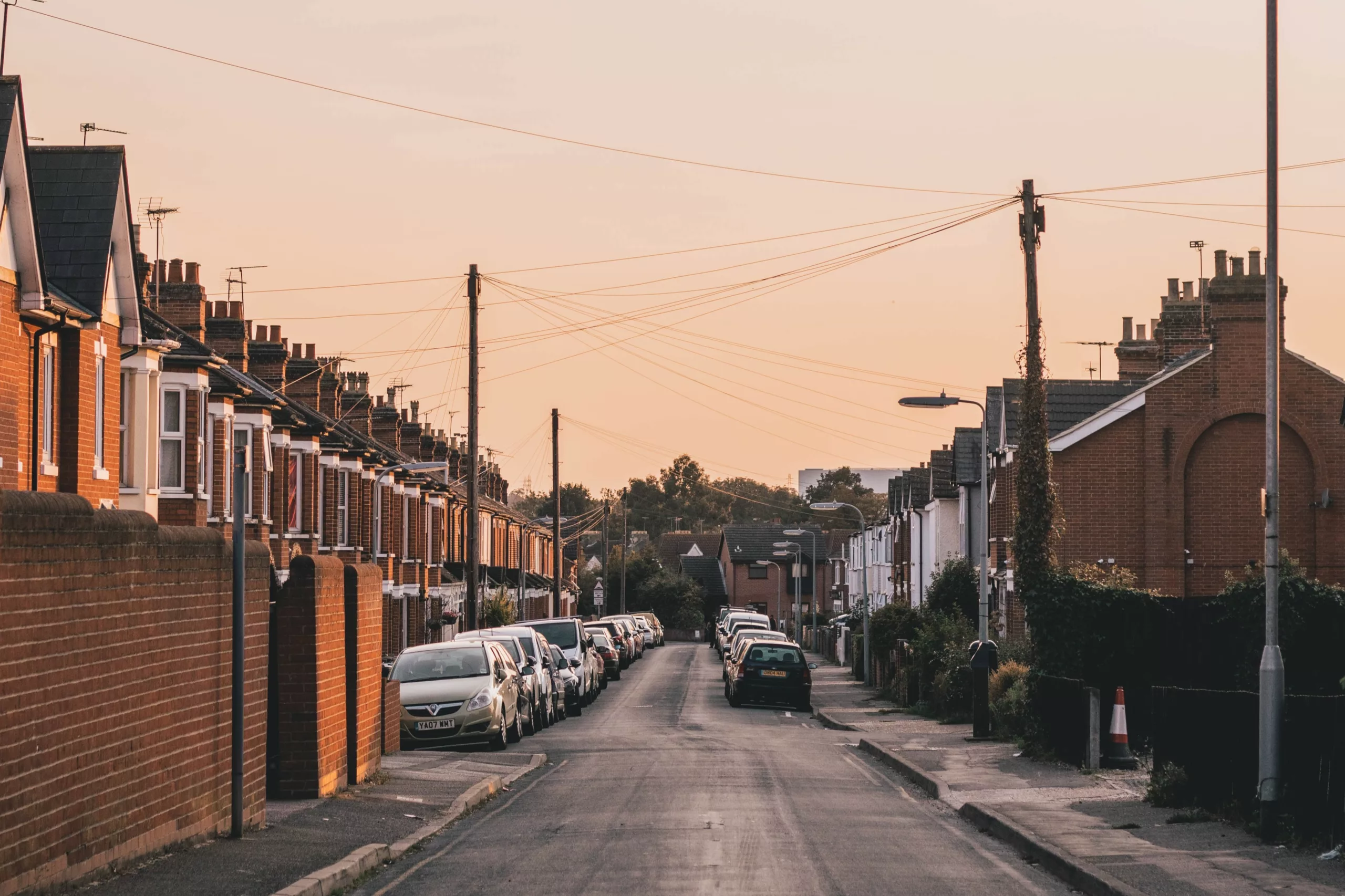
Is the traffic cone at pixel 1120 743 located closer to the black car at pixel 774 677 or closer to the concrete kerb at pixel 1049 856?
the concrete kerb at pixel 1049 856

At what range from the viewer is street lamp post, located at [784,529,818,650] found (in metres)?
68.4

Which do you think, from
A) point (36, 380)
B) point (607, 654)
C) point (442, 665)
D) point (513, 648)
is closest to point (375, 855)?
point (442, 665)

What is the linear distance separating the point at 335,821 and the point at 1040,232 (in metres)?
15.9

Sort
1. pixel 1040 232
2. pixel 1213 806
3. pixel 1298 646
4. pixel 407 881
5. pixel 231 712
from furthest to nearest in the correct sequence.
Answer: pixel 1040 232 < pixel 1298 646 < pixel 1213 806 < pixel 231 712 < pixel 407 881

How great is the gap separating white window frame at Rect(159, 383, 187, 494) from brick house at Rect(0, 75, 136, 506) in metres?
2.19

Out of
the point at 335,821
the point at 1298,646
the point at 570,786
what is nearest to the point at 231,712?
the point at 335,821

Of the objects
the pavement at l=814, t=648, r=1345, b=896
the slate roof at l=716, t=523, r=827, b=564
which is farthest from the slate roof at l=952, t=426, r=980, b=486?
the slate roof at l=716, t=523, r=827, b=564

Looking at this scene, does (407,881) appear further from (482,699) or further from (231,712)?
(482,699)

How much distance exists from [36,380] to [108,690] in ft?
41.7

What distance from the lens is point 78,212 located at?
24.6m

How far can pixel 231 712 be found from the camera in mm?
13508

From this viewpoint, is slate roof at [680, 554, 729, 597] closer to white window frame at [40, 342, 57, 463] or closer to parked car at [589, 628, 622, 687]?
parked car at [589, 628, 622, 687]

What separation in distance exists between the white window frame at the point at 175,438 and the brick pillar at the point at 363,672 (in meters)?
10.6

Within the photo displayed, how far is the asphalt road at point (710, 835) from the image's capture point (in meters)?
11.7
